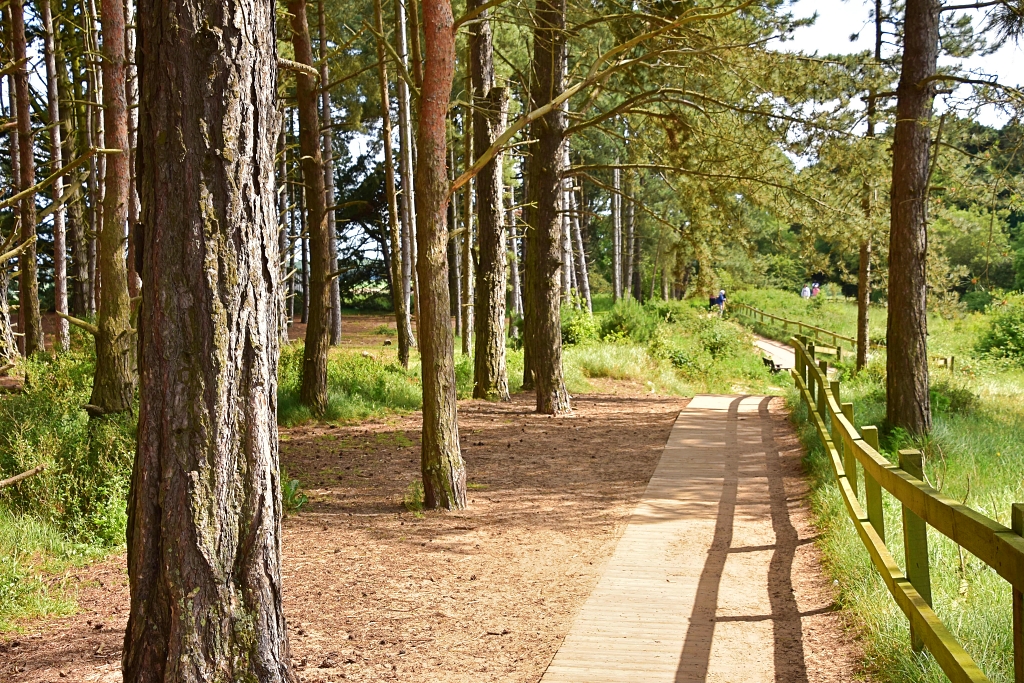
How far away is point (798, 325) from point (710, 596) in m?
38.9

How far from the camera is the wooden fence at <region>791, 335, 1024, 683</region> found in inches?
111

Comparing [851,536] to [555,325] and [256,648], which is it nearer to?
[256,648]

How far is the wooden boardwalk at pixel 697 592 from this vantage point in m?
4.89

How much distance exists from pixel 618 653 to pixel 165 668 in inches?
100

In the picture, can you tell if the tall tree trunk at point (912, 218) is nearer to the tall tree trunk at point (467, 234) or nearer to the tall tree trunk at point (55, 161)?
the tall tree trunk at point (467, 234)

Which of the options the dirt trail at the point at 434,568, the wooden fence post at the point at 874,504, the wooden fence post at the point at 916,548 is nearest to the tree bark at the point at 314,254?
the dirt trail at the point at 434,568

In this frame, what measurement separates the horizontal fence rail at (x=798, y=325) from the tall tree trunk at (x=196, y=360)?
32166mm

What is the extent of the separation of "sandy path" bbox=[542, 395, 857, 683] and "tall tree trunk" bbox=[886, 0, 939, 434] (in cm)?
183

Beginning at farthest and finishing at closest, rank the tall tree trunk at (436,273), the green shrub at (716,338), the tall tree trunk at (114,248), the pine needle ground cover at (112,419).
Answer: the green shrub at (716,338)
the tall tree trunk at (114,248)
the tall tree trunk at (436,273)
the pine needle ground cover at (112,419)

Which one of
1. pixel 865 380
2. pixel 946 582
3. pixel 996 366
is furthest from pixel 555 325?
pixel 996 366

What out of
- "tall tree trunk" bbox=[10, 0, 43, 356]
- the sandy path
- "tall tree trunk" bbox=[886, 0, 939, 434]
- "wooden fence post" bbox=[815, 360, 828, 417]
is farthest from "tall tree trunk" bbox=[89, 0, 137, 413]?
"tall tree trunk" bbox=[886, 0, 939, 434]

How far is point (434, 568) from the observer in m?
6.79

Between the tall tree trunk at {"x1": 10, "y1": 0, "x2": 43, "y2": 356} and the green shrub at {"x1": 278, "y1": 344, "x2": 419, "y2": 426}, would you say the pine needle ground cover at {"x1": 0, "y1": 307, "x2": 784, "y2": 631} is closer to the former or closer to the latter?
the green shrub at {"x1": 278, "y1": 344, "x2": 419, "y2": 426}

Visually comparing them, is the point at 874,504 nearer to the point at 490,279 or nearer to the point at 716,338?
the point at 490,279
